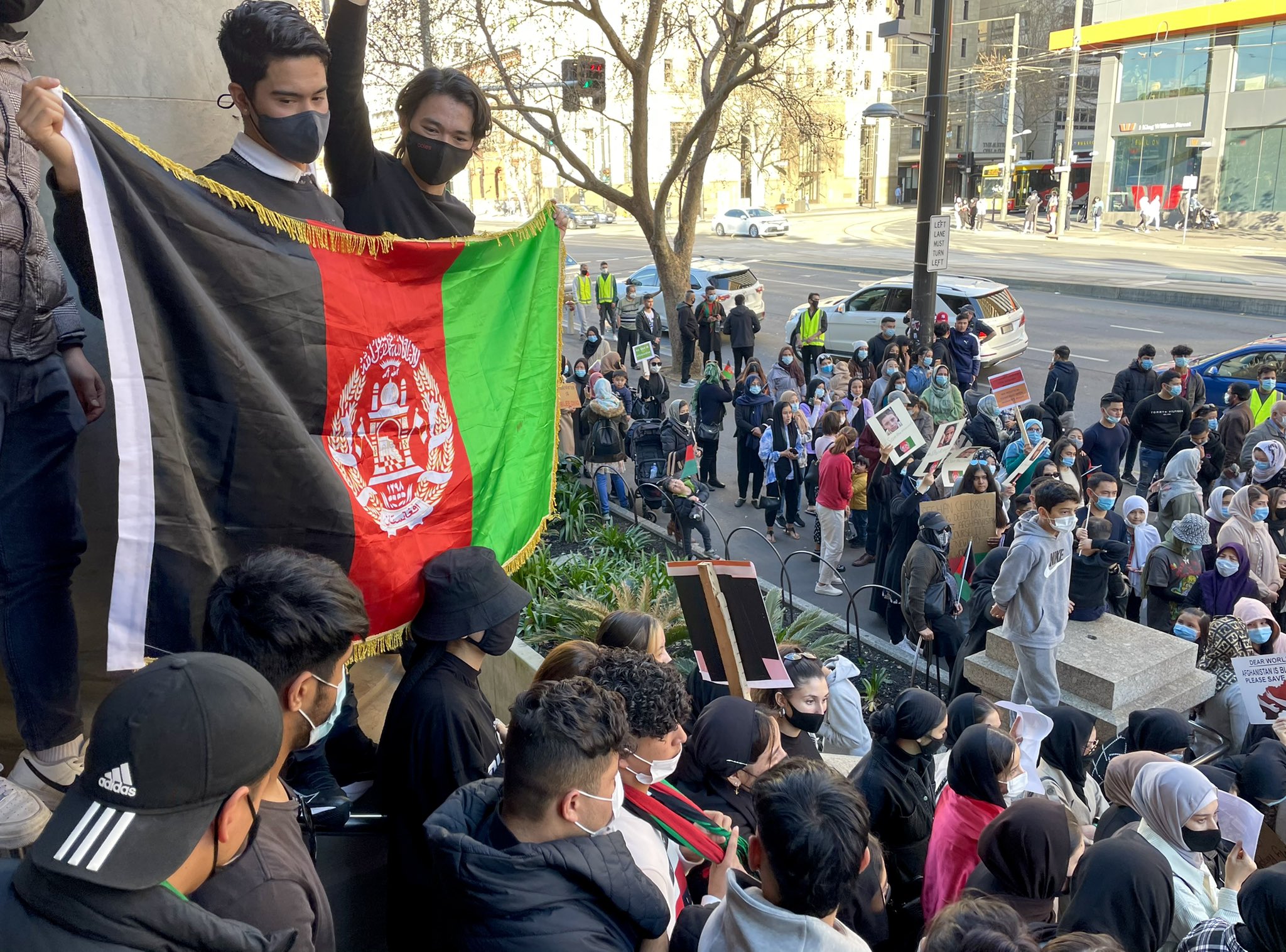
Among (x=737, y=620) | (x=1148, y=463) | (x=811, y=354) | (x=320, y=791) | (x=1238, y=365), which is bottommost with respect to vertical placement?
(x=1148, y=463)

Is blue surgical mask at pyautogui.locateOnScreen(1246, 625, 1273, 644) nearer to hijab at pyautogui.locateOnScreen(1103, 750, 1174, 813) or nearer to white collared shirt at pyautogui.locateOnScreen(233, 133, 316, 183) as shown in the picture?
hijab at pyautogui.locateOnScreen(1103, 750, 1174, 813)

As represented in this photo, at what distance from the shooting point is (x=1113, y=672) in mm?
7000

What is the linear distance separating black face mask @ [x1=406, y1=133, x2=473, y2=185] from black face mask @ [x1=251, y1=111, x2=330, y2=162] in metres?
0.93

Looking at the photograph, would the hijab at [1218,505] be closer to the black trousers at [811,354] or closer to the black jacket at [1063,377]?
the black jacket at [1063,377]

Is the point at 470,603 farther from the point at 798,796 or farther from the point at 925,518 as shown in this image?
the point at 925,518

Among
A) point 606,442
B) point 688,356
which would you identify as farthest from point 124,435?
point 688,356

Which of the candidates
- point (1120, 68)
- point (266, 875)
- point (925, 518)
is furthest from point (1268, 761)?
point (1120, 68)

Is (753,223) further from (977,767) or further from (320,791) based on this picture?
(320,791)

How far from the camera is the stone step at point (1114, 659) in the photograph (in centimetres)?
697

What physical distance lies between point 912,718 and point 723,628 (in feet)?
2.97

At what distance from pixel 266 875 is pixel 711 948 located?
1090 mm

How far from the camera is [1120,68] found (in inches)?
1781

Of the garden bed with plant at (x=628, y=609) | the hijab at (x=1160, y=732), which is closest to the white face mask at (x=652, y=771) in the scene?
the hijab at (x=1160, y=732)

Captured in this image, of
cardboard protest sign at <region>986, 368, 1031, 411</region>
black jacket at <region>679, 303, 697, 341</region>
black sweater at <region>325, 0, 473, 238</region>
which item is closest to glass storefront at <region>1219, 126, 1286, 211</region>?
black jacket at <region>679, 303, 697, 341</region>
